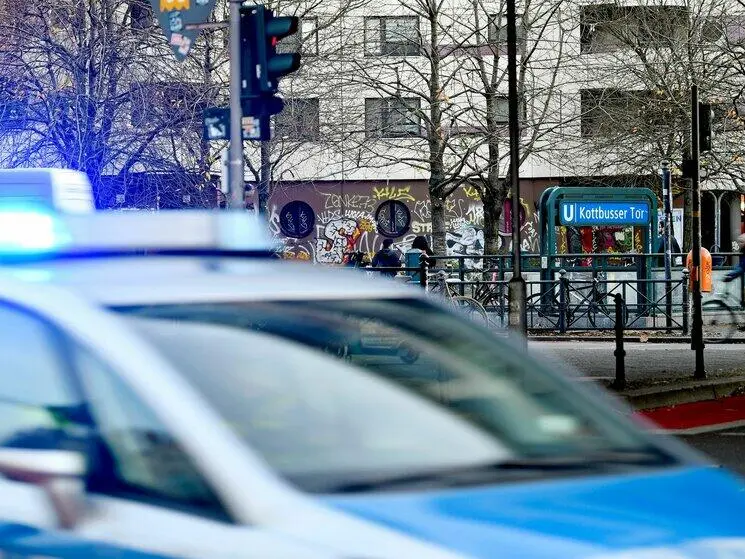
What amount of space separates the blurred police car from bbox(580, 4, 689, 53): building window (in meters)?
29.8

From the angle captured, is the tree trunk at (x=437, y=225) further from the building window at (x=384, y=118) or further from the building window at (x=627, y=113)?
the building window at (x=627, y=113)

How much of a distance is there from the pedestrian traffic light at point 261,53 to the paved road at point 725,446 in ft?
15.2

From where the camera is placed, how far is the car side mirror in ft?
10.9

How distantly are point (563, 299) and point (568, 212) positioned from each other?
1.89m

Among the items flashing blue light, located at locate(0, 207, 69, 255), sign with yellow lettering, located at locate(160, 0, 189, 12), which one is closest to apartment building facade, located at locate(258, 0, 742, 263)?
sign with yellow lettering, located at locate(160, 0, 189, 12)

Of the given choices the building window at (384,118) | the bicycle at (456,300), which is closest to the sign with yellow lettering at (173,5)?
the bicycle at (456,300)

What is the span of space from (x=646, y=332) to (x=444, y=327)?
21.5 meters

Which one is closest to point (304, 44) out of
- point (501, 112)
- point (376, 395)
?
point (501, 112)

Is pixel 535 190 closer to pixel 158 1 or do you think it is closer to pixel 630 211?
pixel 630 211

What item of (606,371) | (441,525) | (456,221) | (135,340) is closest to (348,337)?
(135,340)

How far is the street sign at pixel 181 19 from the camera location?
1395 cm

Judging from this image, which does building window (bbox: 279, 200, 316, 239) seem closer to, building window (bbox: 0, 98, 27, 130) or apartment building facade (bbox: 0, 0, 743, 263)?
apartment building facade (bbox: 0, 0, 743, 263)

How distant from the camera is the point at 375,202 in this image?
47531 millimetres

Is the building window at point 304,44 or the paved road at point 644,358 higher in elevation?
the building window at point 304,44
